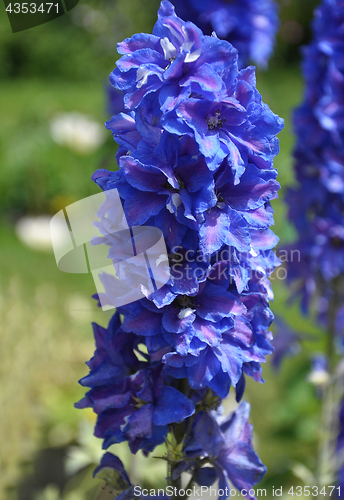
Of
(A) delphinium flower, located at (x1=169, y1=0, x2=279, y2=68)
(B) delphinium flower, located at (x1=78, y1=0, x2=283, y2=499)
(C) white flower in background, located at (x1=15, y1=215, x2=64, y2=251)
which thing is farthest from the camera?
(C) white flower in background, located at (x1=15, y1=215, x2=64, y2=251)

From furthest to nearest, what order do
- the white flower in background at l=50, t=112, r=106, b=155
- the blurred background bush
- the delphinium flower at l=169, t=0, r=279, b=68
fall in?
1. the white flower in background at l=50, t=112, r=106, b=155
2. the blurred background bush
3. the delphinium flower at l=169, t=0, r=279, b=68

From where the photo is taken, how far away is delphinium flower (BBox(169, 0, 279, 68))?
2.38 m

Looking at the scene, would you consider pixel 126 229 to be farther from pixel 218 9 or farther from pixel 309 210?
pixel 218 9

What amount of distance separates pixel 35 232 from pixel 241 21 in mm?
3912

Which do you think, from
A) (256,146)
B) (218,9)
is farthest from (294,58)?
(256,146)

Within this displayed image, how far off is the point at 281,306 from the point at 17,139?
174 inches

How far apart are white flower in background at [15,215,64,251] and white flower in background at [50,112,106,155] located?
119cm

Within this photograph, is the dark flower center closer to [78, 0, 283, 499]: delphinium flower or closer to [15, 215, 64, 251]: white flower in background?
[78, 0, 283, 499]: delphinium flower

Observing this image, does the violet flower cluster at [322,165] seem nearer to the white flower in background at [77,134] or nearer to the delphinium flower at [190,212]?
the delphinium flower at [190,212]

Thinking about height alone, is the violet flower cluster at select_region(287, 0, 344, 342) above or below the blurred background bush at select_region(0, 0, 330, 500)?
above

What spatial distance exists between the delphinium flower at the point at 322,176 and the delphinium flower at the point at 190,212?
1145 mm

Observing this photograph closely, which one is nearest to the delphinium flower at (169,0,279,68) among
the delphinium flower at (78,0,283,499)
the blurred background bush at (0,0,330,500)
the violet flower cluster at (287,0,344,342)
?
the violet flower cluster at (287,0,344,342)

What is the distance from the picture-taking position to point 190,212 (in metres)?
0.99

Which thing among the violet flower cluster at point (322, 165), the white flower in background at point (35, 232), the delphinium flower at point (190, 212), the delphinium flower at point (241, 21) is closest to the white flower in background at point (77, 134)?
the white flower in background at point (35, 232)
